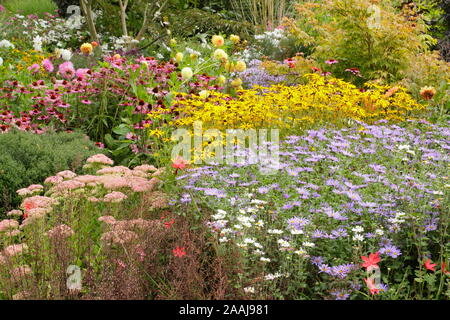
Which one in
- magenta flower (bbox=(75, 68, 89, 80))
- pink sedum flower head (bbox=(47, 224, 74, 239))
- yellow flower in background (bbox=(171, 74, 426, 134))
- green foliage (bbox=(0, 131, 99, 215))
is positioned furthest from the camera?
magenta flower (bbox=(75, 68, 89, 80))

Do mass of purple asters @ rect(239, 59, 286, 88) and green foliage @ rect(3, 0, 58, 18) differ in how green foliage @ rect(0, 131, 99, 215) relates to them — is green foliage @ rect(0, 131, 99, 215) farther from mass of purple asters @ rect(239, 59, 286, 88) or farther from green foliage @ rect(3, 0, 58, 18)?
green foliage @ rect(3, 0, 58, 18)

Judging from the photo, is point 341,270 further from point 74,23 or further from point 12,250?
point 74,23

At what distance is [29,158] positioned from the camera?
420 cm

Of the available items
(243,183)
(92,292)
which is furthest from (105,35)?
(92,292)

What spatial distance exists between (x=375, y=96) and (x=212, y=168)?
212 centimetres

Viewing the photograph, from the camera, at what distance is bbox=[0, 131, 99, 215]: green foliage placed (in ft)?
13.1

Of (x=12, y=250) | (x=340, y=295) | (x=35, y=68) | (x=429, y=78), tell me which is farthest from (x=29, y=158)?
(x=429, y=78)

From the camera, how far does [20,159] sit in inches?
166

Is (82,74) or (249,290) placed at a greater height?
(82,74)

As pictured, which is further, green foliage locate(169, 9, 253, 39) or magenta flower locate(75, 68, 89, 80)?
green foliage locate(169, 9, 253, 39)

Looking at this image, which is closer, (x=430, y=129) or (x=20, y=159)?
(x=20, y=159)

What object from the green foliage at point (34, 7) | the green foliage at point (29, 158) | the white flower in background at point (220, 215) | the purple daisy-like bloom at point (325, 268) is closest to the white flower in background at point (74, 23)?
the green foliage at point (34, 7)

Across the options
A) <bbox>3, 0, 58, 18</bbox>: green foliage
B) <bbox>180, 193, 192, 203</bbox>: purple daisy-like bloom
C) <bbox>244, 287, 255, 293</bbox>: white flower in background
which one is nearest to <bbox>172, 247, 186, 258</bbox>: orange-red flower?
<bbox>244, 287, 255, 293</bbox>: white flower in background
